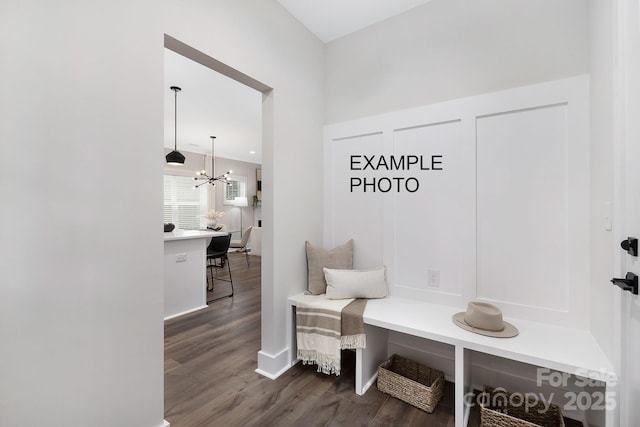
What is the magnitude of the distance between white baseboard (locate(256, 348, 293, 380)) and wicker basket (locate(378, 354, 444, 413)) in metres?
0.73

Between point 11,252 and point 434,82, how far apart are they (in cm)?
249

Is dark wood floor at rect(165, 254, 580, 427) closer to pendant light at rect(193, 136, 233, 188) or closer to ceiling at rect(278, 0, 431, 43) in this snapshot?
ceiling at rect(278, 0, 431, 43)

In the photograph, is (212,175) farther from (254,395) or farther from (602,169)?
(602,169)

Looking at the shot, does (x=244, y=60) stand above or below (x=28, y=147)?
above

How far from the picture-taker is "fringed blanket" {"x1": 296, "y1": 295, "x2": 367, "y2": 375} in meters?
1.87

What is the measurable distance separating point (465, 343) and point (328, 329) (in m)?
0.84

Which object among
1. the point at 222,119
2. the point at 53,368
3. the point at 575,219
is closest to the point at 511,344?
the point at 575,219

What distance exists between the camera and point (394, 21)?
2.27 metres

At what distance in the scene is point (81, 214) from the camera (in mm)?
1144

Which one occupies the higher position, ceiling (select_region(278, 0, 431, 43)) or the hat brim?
ceiling (select_region(278, 0, 431, 43))

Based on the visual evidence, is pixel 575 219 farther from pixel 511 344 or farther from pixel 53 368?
pixel 53 368

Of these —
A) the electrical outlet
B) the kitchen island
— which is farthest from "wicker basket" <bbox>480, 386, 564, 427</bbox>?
the kitchen island

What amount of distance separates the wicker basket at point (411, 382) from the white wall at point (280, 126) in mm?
782

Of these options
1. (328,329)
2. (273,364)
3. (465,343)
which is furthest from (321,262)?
(465,343)
